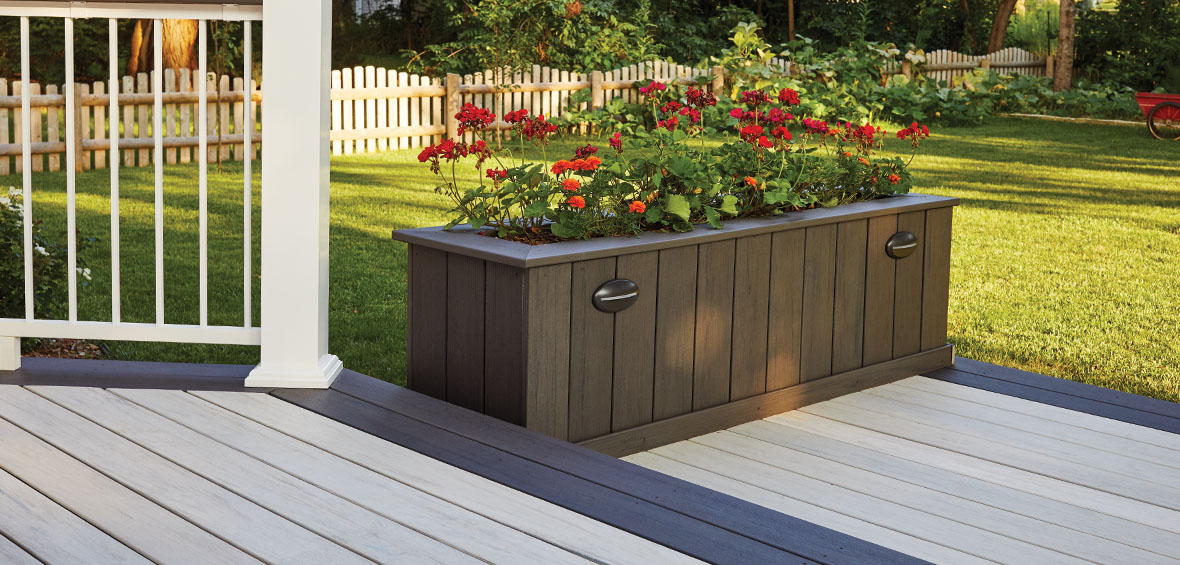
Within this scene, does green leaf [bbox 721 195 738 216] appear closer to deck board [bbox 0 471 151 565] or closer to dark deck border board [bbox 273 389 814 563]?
dark deck border board [bbox 273 389 814 563]

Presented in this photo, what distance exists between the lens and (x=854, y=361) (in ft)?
13.3

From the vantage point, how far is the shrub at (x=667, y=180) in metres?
3.42

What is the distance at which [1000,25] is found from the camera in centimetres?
1950

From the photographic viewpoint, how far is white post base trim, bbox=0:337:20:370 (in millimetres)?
3330

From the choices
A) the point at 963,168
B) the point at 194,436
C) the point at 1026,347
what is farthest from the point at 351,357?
the point at 963,168

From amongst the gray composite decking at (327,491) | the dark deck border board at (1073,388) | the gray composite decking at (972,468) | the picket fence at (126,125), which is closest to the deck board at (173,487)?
the gray composite decking at (327,491)

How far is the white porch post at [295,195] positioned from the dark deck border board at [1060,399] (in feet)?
7.49

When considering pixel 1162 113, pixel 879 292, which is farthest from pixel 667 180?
pixel 1162 113

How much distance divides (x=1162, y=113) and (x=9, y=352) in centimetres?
1266

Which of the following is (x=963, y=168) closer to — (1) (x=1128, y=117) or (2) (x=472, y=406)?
(1) (x=1128, y=117)

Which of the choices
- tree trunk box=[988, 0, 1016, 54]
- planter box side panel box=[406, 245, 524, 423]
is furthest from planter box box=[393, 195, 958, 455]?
tree trunk box=[988, 0, 1016, 54]

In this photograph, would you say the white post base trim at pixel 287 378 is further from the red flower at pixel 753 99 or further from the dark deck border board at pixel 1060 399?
the dark deck border board at pixel 1060 399

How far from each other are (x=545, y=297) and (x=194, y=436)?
0.92 meters

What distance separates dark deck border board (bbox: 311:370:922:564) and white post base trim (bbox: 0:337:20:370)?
783 mm
